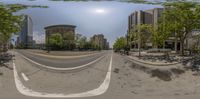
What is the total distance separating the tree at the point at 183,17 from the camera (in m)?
3.60

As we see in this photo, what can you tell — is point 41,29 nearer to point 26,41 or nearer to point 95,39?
point 26,41

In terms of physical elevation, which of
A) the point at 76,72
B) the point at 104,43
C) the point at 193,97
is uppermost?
the point at 104,43

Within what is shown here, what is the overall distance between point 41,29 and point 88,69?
583 mm

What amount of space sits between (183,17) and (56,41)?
1.24 metres

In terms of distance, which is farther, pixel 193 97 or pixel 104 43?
pixel 193 97

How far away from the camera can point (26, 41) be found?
138 inches

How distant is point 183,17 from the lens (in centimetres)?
365

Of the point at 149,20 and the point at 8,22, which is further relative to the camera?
the point at 149,20

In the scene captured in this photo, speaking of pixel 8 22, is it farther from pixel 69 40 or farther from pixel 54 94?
pixel 54 94

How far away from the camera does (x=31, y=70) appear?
3559mm

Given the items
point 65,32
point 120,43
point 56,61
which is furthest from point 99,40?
point 56,61

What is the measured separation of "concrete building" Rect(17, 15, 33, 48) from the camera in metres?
3.48

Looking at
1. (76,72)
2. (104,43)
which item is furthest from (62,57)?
(104,43)

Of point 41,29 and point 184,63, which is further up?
point 41,29
